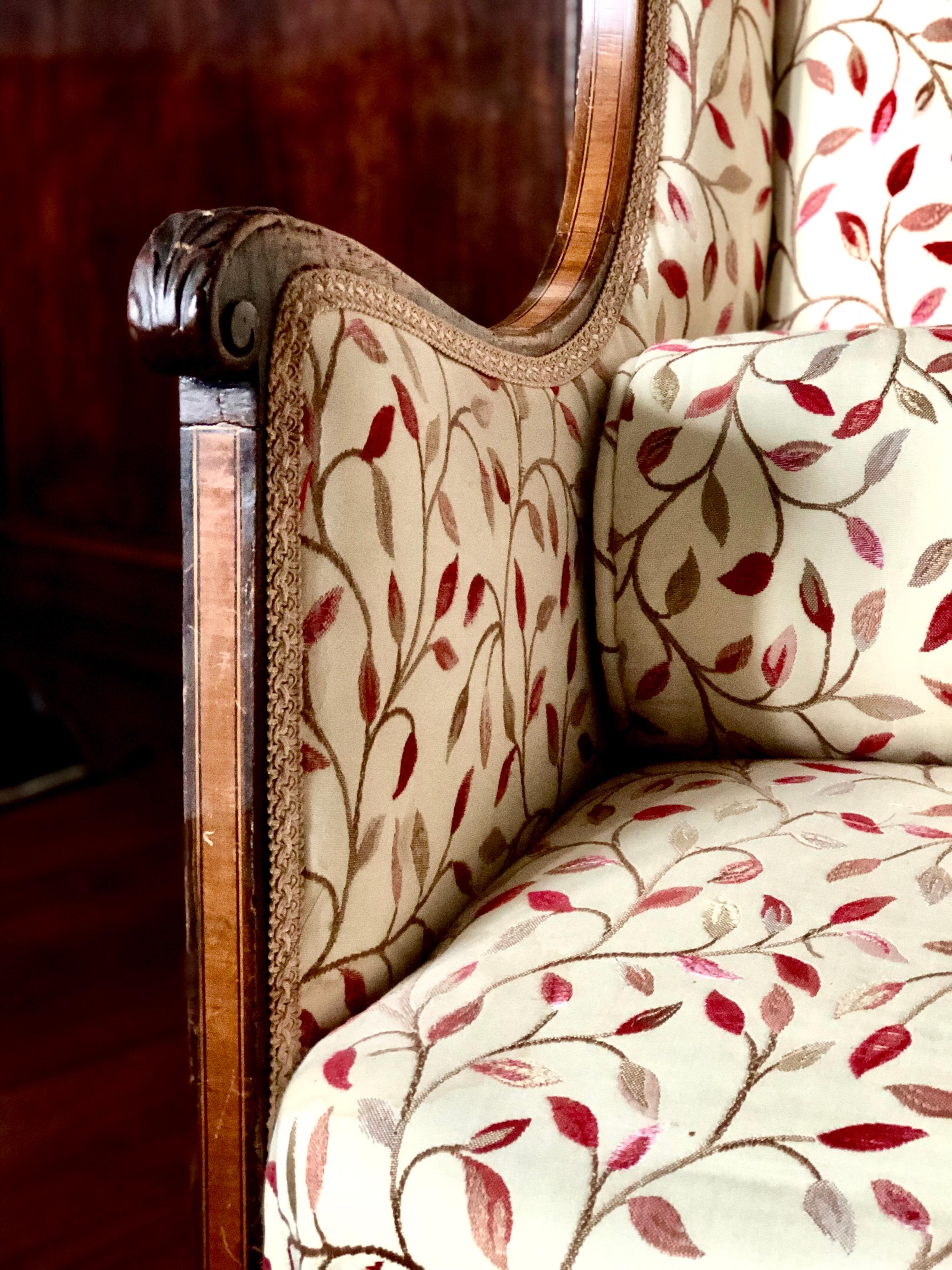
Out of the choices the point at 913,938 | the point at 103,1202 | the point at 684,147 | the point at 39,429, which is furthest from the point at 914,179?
the point at 39,429

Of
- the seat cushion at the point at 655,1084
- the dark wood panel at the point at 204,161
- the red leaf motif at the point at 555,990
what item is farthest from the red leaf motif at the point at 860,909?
the dark wood panel at the point at 204,161

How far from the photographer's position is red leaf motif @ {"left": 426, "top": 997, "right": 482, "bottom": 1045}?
1.28ft

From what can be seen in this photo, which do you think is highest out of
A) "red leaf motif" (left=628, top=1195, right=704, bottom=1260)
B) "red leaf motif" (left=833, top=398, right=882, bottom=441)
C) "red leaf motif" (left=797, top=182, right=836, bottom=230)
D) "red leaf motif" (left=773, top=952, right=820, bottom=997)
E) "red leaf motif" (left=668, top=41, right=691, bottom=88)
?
"red leaf motif" (left=668, top=41, right=691, bottom=88)

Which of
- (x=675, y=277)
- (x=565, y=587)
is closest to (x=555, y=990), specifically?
(x=565, y=587)

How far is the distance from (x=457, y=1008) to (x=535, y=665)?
21cm

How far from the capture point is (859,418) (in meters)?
0.59

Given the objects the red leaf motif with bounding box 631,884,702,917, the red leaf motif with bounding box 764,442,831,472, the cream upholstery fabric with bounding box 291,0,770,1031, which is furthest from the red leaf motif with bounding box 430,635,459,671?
the red leaf motif with bounding box 764,442,831,472

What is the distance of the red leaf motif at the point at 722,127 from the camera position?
0.74m

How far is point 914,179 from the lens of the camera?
75 centimetres

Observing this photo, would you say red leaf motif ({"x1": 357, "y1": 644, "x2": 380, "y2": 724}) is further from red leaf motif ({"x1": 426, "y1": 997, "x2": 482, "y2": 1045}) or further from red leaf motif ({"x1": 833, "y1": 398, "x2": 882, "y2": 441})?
red leaf motif ({"x1": 833, "y1": 398, "x2": 882, "y2": 441})

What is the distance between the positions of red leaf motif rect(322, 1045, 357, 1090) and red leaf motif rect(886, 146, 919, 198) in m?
0.64

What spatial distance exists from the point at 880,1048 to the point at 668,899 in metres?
0.11

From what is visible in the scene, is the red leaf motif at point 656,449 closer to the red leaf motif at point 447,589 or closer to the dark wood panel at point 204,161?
the red leaf motif at point 447,589

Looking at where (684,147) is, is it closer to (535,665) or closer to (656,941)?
(535,665)
